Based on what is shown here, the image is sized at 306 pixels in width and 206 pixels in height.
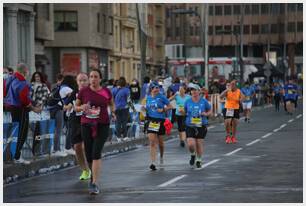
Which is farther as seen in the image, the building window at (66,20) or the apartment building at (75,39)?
the building window at (66,20)

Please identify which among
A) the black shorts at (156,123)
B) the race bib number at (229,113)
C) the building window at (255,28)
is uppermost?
the building window at (255,28)

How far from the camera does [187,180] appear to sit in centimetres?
1423

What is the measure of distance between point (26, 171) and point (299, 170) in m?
4.61

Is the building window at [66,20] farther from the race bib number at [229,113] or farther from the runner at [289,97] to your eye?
the race bib number at [229,113]

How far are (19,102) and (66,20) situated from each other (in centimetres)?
4690

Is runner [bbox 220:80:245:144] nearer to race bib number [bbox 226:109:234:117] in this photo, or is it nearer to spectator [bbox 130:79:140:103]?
race bib number [bbox 226:109:234:117]

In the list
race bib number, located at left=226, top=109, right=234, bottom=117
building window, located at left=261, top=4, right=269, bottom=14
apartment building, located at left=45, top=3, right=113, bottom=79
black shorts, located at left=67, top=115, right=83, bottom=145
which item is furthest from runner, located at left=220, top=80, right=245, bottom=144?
building window, located at left=261, top=4, right=269, bottom=14

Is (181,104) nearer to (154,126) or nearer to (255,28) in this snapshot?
(154,126)

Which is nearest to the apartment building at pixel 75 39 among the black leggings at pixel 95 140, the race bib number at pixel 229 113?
the race bib number at pixel 229 113

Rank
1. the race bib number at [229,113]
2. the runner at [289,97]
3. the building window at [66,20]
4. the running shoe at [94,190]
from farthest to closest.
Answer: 1. the building window at [66,20]
2. the runner at [289,97]
3. the race bib number at [229,113]
4. the running shoe at [94,190]

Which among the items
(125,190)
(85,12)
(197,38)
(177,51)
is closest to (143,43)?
(125,190)

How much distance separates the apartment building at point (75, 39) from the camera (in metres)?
62.0

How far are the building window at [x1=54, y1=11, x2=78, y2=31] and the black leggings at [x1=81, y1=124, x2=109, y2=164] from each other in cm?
4946

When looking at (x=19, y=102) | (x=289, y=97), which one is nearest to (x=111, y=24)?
(x=289, y=97)
